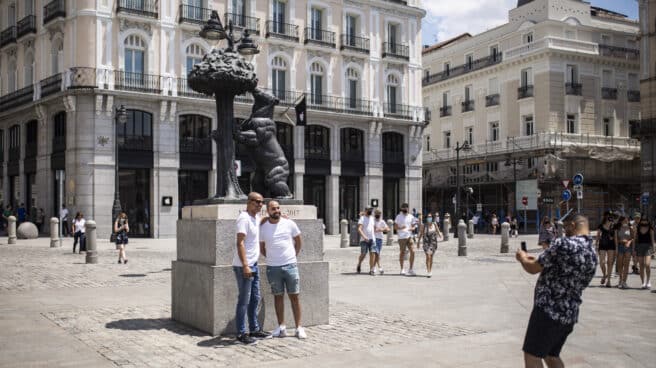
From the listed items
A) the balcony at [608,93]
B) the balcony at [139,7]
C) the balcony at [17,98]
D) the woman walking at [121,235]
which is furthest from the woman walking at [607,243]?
the balcony at [608,93]

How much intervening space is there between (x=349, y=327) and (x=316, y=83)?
31.4m

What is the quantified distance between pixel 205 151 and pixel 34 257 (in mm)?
15082

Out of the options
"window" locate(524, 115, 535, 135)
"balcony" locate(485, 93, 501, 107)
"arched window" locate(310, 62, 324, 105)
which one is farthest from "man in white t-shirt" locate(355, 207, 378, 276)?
"balcony" locate(485, 93, 501, 107)

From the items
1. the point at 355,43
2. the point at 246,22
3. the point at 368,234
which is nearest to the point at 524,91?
the point at 355,43

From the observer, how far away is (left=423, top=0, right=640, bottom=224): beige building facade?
1734 inches

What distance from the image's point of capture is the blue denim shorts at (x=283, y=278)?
8.13 metres

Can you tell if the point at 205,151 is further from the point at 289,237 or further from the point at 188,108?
the point at 289,237

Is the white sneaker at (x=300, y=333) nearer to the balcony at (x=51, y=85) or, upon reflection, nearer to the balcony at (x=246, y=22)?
the balcony at (x=51, y=85)

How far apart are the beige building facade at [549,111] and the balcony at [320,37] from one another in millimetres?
14666

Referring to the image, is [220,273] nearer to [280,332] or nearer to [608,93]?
[280,332]

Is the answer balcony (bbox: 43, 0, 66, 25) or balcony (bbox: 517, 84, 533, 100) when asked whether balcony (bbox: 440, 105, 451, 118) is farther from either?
balcony (bbox: 43, 0, 66, 25)

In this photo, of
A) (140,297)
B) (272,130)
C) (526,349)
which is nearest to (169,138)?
(140,297)

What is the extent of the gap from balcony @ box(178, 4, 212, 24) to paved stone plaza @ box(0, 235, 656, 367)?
21.3 metres

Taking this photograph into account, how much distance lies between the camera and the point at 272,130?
10062 mm
